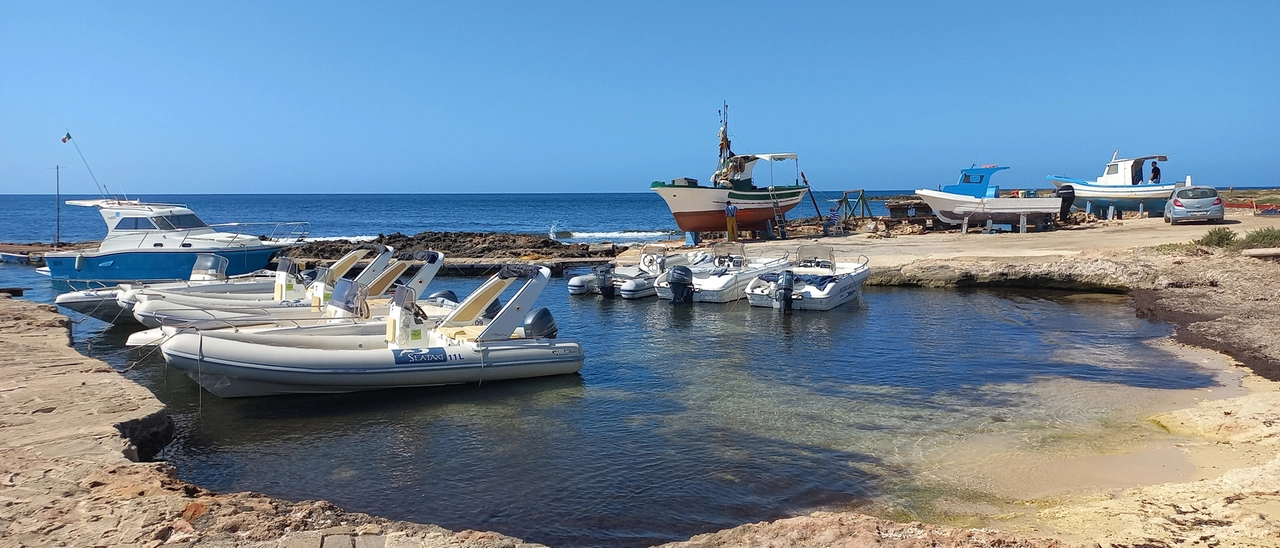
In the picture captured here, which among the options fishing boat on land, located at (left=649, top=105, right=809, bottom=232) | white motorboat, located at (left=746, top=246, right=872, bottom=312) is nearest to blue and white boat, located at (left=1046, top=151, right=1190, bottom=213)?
fishing boat on land, located at (left=649, top=105, right=809, bottom=232)

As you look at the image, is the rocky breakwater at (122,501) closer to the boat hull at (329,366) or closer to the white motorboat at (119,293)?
the boat hull at (329,366)

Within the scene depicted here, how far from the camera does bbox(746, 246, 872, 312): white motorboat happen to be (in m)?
18.6

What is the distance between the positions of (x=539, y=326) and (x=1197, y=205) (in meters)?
28.4

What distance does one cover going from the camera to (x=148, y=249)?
21.7 metres

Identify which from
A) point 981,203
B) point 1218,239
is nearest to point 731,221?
point 981,203

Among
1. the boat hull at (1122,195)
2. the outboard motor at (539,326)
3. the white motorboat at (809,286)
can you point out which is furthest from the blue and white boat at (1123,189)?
the outboard motor at (539,326)

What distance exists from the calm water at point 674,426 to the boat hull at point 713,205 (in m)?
16.0

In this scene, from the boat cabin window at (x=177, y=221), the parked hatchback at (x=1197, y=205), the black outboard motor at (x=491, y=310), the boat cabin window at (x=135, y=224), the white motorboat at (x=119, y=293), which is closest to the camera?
the black outboard motor at (x=491, y=310)

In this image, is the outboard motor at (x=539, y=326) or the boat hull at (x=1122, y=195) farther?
the boat hull at (x=1122, y=195)

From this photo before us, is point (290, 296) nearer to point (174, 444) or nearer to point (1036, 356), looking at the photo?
point (174, 444)

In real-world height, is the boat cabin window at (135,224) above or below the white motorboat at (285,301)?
above

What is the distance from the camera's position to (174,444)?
9.05m

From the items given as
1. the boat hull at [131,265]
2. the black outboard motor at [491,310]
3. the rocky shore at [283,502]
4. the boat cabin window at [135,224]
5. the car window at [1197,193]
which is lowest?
the rocky shore at [283,502]

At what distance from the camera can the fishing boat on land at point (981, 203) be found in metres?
31.1
